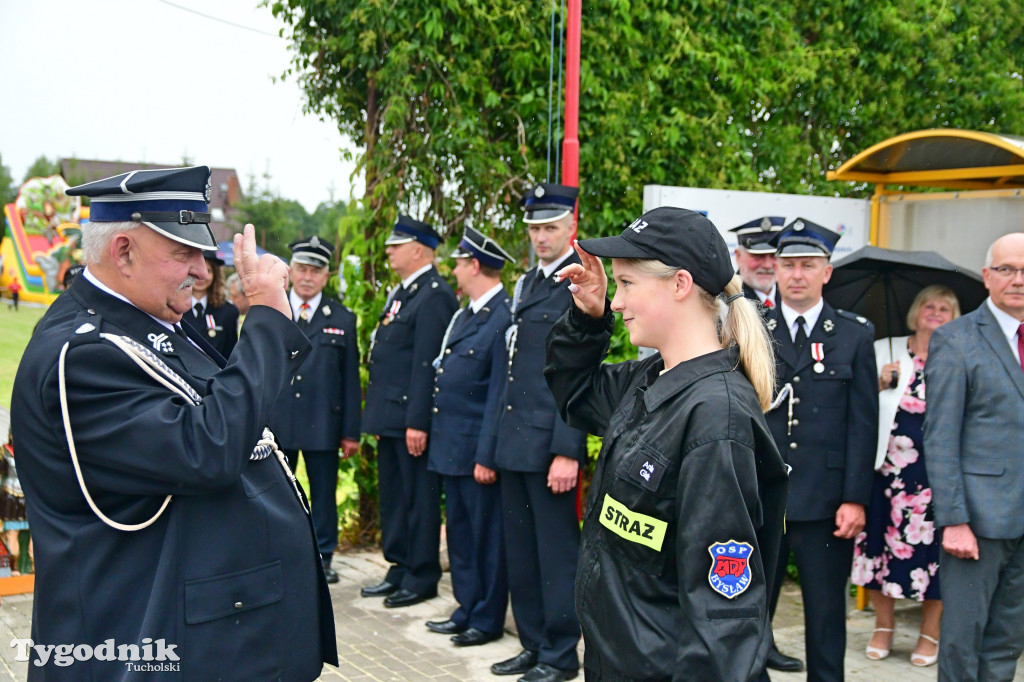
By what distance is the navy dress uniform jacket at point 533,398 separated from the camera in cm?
479

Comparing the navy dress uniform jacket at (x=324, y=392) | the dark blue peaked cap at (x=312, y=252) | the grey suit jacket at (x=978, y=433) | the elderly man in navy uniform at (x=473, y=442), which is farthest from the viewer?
the dark blue peaked cap at (x=312, y=252)

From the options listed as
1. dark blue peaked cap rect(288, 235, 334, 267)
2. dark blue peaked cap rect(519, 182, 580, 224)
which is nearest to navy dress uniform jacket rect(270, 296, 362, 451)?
dark blue peaked cap rect(288, 235, 334, 267)

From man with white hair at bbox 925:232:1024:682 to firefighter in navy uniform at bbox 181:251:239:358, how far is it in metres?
4.74

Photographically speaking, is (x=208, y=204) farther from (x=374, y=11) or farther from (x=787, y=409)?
(x=374, y=11)

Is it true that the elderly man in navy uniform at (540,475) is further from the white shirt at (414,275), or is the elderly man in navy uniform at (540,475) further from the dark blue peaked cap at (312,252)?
the dark blue peaked cap at (312,252)

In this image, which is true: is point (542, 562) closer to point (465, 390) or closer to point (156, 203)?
point (465, 390)

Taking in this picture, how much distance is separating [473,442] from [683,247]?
3.31 metres

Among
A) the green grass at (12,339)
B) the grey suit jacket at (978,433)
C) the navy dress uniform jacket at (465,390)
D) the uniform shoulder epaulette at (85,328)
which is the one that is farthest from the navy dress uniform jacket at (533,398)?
the uniform shoulder epaulette at (85,328)

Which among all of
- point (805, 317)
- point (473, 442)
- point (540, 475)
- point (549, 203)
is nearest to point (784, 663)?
point (540, 475)

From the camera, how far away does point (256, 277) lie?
2.42 metres

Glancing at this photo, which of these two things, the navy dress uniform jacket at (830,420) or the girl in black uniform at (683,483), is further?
the navy dress uniform jacket at (830,420)

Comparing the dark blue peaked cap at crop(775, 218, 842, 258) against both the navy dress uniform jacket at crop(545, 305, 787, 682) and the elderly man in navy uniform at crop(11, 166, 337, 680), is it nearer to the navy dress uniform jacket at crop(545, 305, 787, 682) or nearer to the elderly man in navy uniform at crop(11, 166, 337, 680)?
the navy dress uniform jacket at crop(545, 305, 787, 682)

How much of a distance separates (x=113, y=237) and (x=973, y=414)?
3379 mm

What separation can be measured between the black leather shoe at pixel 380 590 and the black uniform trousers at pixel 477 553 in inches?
28.9
